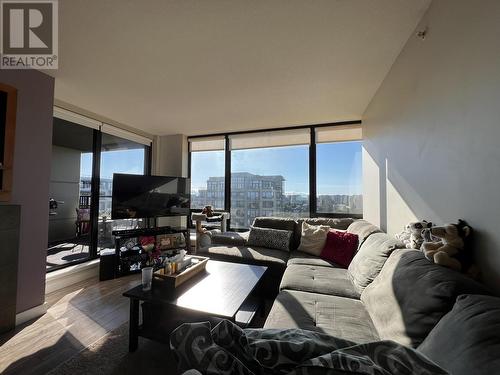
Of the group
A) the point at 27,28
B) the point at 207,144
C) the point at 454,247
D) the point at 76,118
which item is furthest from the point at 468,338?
the point at 207,144

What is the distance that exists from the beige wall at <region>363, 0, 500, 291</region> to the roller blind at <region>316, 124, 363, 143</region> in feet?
4.96

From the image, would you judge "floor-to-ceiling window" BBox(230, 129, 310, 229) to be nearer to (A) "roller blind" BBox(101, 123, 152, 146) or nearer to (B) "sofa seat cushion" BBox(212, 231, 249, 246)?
(B) "sofa seat cushion" BBox(212, 231, 249, 246)

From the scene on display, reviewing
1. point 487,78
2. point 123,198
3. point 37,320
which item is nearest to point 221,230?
point 123,198

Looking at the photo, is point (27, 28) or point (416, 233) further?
point (27, 28)

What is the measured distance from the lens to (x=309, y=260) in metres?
2.57

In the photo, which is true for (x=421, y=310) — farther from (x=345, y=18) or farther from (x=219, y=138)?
(x=219, y=138)

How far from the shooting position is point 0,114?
196 centimetres

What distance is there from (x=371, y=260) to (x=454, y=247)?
0.69 m

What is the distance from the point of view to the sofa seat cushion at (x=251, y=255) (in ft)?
8.55

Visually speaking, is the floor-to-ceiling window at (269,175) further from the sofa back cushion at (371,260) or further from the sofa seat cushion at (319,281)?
the sofa back cushion at (371,260)

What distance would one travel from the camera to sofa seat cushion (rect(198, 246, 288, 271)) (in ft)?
8.55

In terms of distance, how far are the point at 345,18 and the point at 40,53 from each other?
2564 mm

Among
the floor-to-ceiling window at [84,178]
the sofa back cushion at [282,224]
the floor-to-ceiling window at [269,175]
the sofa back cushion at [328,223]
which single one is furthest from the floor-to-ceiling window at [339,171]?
the floor-to-ceiling window at [84,178]

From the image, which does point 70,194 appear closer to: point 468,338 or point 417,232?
point 417,232
